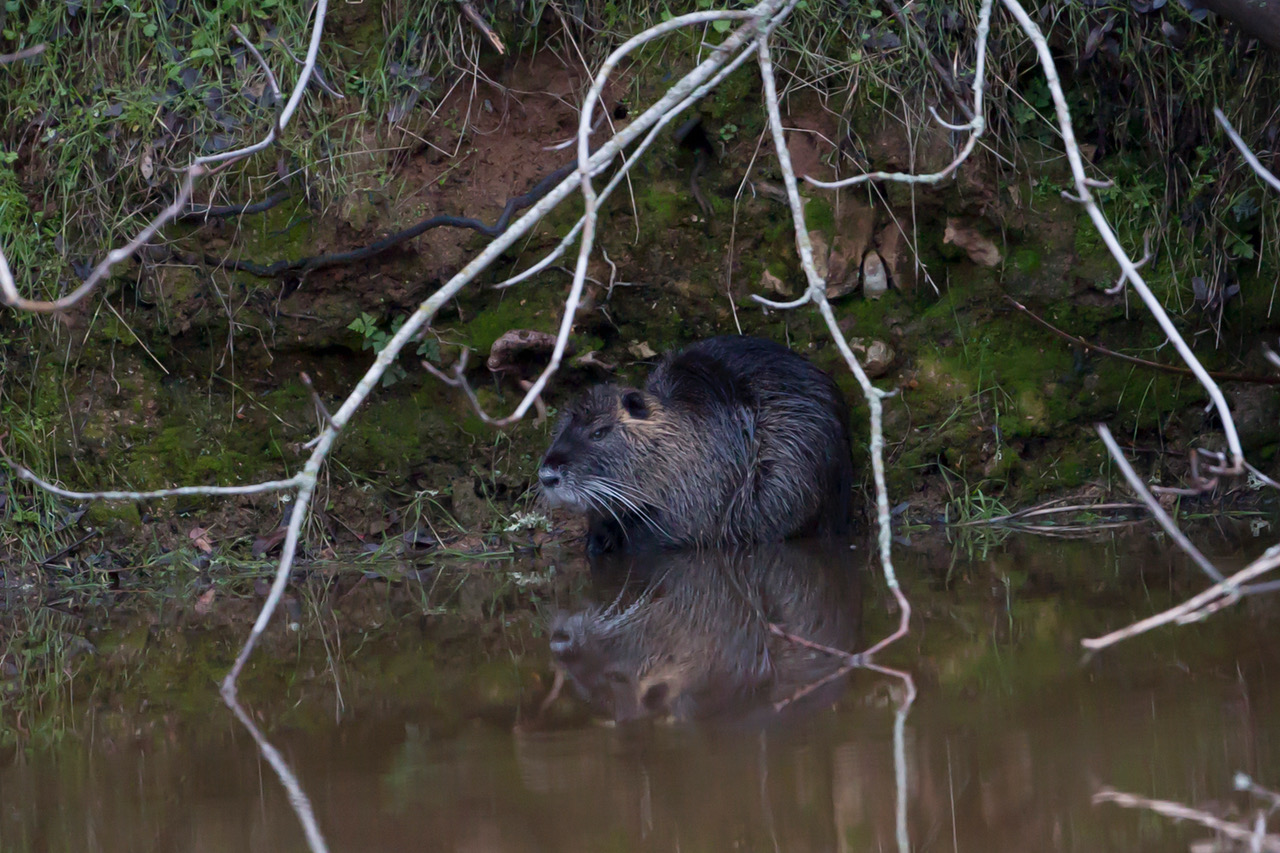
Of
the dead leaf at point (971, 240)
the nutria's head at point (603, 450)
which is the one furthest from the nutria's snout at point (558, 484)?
the dead leaf at point (971, 240)

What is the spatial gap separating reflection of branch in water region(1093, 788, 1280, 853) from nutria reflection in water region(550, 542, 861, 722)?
0.61m

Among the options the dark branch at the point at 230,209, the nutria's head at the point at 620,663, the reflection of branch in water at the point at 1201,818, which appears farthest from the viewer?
the dark branch at the point at 230,209

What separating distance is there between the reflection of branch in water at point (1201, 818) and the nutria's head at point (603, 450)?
2760 millimetres

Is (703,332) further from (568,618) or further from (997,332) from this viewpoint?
(568,618)

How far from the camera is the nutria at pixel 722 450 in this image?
4.46 metres

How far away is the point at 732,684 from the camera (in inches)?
93.7

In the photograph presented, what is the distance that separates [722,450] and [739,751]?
2638 millimetres

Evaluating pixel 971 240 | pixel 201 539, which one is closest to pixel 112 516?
pixel 201 539

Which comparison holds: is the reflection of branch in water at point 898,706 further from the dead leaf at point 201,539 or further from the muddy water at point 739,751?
the dead leaf at point 201,539

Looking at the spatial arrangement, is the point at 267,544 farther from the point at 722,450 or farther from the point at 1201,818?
the point at 1201,818

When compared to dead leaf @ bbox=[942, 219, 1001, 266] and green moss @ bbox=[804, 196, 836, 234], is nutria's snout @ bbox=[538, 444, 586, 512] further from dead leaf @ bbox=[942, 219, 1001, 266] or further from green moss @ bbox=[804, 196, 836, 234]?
dead leaf @ bbox=[942, 219, 1001, 266]

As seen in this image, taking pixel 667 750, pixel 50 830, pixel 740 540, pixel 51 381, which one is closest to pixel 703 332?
pixel 740 540

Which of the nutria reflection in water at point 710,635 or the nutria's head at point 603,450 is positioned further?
the nutria's head at point 603,450

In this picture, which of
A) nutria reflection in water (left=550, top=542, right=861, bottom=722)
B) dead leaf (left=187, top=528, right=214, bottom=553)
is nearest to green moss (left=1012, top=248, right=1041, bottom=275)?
nutria reflection in water (left=550, top=542, right=861, bottom=722)
